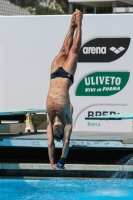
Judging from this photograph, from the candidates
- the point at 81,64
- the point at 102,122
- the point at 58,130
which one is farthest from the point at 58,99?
the point at 81,64

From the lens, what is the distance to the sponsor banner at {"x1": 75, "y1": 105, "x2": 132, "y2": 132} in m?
11.6

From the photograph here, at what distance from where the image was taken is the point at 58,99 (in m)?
7.29

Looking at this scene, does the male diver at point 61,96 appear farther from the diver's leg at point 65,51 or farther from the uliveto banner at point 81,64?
the uliveto banner at point 81,64

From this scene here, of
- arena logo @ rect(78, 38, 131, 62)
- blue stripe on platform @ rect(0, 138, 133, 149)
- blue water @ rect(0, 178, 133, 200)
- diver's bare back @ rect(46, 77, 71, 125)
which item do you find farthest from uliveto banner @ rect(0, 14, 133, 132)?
diver's bare back @ rect(46, 77, 71, 125)

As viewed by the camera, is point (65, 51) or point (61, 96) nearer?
point (61, 96)

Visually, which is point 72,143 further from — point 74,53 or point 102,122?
point 102,122

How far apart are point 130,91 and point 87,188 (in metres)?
3.58

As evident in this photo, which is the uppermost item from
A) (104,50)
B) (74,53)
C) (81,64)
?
(74,53)

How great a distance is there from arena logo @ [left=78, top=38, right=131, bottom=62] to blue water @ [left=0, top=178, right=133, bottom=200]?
3.54m

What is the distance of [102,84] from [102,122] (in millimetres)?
861

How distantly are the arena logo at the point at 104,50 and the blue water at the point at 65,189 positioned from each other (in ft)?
11.6

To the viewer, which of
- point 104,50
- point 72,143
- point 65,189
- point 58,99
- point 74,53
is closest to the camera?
point 58,99

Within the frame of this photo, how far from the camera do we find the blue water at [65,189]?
27.2 ft

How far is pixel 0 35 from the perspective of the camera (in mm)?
12133
